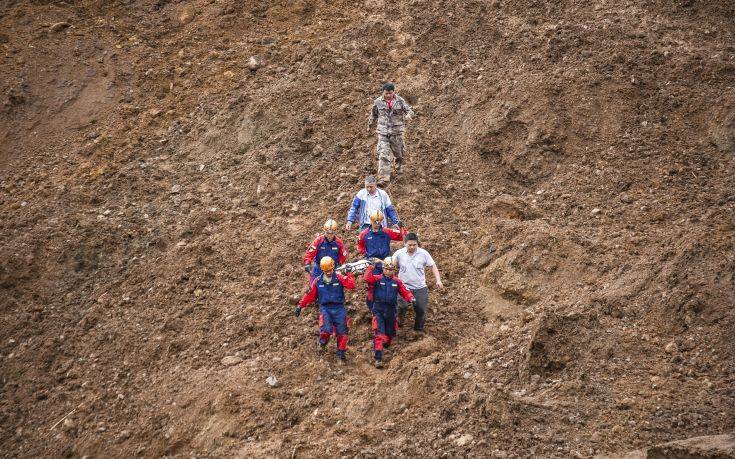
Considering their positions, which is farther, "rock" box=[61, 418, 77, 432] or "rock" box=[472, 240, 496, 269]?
"rock" box=[472, 240, 496, 269]

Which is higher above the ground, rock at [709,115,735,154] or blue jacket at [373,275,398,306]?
rock at [709,115,735,154]

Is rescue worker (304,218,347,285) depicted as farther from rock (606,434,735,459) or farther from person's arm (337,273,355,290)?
rock (606,434,735,459)

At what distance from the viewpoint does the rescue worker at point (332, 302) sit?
10680mm

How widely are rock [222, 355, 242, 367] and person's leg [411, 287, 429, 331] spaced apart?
258 cm

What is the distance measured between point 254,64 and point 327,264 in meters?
7.98

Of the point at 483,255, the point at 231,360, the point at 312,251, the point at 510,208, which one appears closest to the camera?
the point at 312,251

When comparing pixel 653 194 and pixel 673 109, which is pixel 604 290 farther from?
pixel 673 109

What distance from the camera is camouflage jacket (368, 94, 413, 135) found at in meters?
13.1

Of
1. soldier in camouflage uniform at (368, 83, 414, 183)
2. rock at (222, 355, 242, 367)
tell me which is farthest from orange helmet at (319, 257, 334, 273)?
soldier in camouflage uniform at (368, 83, 414, 183)

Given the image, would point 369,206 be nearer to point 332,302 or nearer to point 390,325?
point 332,302

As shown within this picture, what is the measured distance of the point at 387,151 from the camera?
13445 millimetres

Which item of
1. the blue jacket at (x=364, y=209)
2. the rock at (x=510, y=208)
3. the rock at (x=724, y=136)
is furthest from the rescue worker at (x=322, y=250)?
the rock at (x=724, y=136)

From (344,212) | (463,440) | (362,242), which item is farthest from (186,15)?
(463,440)

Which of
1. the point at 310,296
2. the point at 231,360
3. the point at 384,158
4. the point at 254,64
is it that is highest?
the point at 254,64
